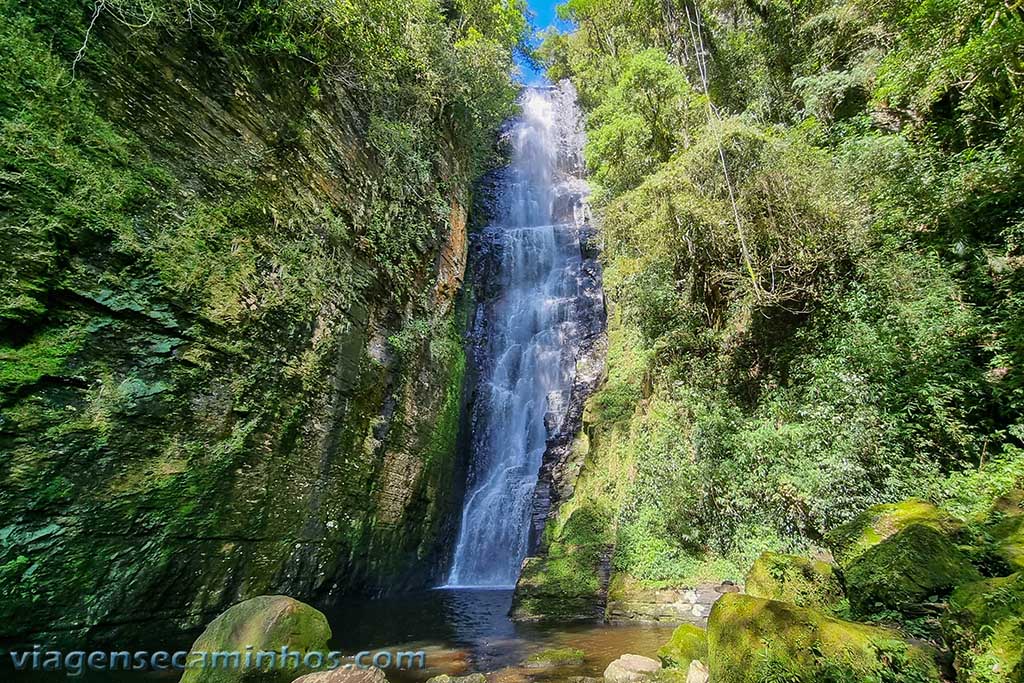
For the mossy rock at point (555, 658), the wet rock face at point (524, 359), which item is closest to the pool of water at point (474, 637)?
the mossy rock at point (555, 658)

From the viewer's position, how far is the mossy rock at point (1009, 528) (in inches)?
124

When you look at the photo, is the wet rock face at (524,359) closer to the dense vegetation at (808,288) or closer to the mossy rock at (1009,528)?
the dense vegetation at (808,288)

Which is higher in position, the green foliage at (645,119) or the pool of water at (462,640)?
the green foliage at (645,119)

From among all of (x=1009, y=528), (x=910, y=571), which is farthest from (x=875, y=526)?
(x=910, y=571)

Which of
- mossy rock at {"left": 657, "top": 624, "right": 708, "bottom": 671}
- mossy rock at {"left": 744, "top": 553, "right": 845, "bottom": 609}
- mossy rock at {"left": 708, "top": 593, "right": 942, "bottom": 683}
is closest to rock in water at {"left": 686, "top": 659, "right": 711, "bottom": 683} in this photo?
mossy rock at {"left": 657, "top": 624, "right": 708, "bottom": 671}

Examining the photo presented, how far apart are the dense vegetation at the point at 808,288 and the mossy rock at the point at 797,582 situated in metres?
1.67

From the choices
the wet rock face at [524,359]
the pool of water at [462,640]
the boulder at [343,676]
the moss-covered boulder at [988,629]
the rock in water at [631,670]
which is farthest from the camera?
the wet rock face at [524,359]

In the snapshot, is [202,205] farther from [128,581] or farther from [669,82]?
[669,82]

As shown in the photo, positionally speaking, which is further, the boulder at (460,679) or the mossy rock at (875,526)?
the boulder at (460,679)

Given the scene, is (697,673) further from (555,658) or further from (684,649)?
(555,658)

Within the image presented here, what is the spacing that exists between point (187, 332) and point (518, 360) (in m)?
12.0

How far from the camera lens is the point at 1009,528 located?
3.58 m

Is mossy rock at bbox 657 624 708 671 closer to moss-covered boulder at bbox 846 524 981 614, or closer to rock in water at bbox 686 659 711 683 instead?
rock in water at bbox 686 659 711 683

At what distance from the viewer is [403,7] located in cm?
1075
